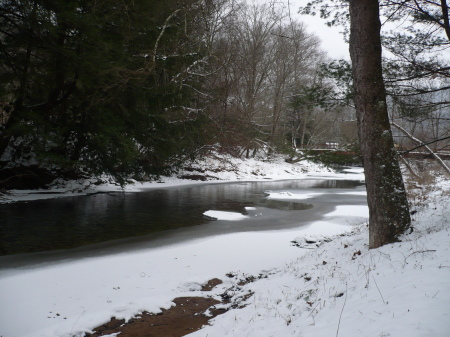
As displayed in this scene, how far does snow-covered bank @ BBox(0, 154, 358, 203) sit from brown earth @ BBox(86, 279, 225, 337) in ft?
37.3

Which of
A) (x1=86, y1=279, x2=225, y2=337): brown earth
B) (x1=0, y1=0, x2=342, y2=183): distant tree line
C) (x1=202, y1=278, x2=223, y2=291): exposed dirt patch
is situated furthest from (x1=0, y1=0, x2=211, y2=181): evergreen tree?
(x1=86, y1=279, x2=225, y2=337): brown earth

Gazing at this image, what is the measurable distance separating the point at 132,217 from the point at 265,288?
775 centimetres

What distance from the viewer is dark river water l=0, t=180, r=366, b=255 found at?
916cm

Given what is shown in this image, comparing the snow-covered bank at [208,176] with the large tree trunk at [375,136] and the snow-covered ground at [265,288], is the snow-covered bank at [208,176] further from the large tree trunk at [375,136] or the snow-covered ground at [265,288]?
the large tree trunk at [375,136]

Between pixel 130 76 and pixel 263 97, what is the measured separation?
2360cm

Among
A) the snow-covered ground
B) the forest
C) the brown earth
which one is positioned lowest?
the brown earth

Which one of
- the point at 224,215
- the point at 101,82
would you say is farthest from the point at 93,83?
the point at 224,215

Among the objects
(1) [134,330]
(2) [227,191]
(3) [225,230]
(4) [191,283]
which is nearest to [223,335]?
(1) [134,330]

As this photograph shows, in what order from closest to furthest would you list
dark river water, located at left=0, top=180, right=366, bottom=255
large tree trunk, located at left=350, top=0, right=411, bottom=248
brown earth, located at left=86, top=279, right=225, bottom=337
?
brown earth, located at left=86, top=279, right=225, bottom=337 → large tree trunk, located at left=350, top=0, right=411, bottom=248 → dark river water, located at left=0, top=180, right=366, bottom=255

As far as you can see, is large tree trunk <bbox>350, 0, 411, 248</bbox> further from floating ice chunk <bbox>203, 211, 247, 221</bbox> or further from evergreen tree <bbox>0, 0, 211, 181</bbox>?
evergreen tree <bbox>0, 0, 211, 181</bbox>

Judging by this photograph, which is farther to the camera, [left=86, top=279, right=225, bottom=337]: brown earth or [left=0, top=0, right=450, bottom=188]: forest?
[left=0, top=0, right=450, bottom=188]: forest

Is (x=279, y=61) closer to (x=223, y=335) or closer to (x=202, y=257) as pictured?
(x=202, y=257)

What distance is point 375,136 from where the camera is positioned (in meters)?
5.50

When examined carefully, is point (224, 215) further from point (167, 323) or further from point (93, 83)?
point (167, 323)
